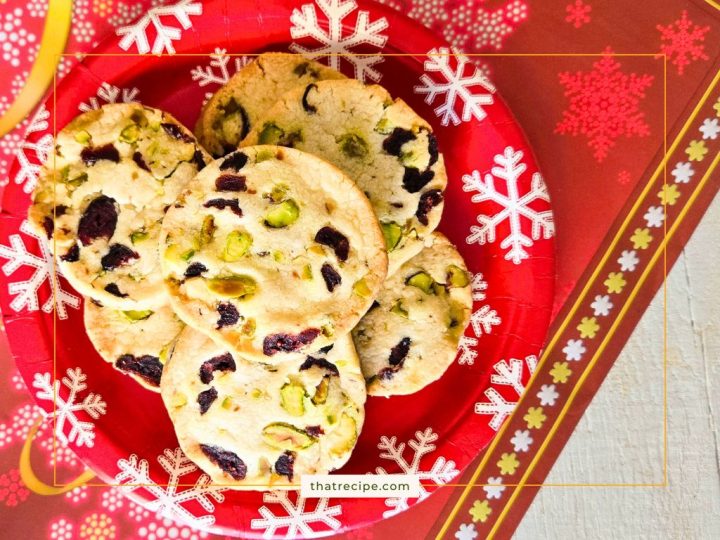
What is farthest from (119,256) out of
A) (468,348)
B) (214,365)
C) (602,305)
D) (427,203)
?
(602,305)

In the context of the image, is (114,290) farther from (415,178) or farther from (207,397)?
(415,178)

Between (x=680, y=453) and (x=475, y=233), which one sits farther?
(x=680, y=453)

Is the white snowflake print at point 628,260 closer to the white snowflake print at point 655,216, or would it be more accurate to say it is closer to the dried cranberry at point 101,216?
the white snowflake print at point 655,216

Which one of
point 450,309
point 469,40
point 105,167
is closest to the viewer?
point 105,167

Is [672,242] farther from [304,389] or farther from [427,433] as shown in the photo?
[304,389]

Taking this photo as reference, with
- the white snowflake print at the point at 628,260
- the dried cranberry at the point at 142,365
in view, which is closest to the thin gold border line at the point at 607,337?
the white snowflake print at the point at 628,260

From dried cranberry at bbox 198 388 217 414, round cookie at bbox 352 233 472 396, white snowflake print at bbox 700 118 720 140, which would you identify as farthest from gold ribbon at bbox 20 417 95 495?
white snowflake print at bbox 700 118 720 140

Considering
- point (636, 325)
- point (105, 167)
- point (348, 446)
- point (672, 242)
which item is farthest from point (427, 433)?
point (105, 167)
